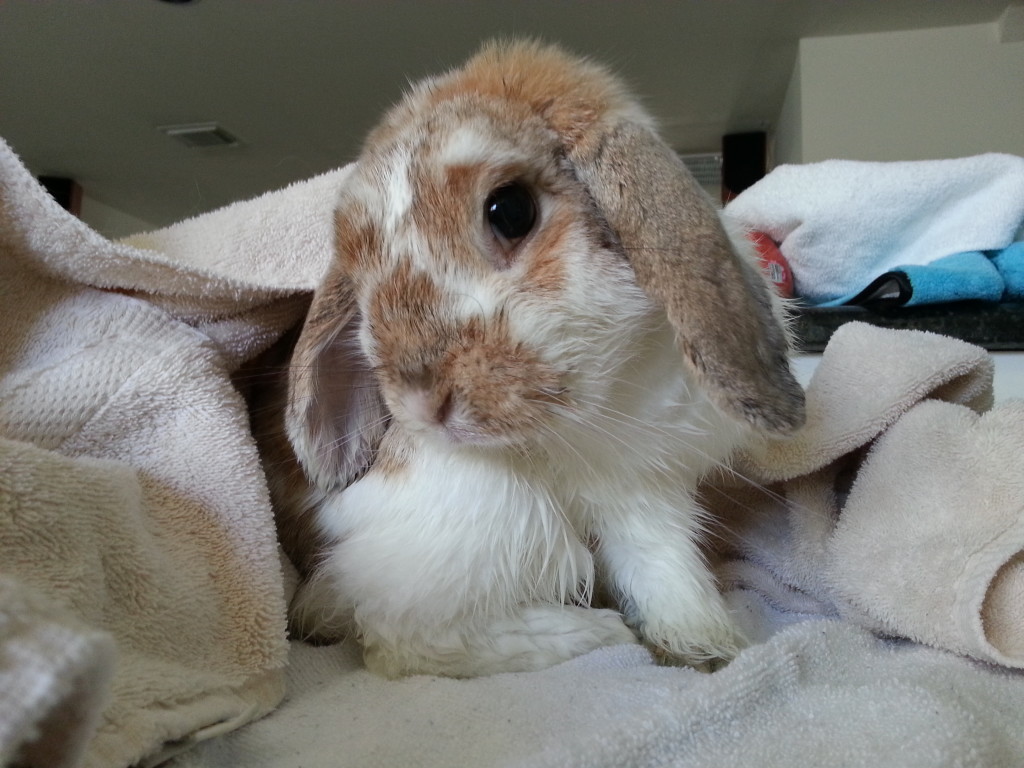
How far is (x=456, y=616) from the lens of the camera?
70 centimetres

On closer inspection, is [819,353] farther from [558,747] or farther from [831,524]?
[558,747]

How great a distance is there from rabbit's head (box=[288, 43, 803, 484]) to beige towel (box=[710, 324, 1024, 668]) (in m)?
0.18

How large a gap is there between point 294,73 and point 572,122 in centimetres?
238

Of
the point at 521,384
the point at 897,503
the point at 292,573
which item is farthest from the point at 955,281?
the point at 292,573

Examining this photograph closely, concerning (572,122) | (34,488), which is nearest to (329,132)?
(572,122)

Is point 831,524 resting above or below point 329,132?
below

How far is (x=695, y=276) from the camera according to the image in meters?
0.59

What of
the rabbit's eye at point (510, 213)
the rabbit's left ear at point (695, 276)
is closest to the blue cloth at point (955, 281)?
the rabbit's left ear at point (695, 276)

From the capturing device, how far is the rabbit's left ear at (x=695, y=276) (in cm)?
58

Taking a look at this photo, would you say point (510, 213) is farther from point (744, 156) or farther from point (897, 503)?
point (744, 156)

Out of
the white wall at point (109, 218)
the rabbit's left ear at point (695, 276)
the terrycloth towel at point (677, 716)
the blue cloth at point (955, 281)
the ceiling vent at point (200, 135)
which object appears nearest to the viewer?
the terrycloth towel at point (677, 716)

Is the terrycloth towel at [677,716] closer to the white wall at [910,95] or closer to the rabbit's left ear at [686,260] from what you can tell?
the rabbit's left ear at [686,260]

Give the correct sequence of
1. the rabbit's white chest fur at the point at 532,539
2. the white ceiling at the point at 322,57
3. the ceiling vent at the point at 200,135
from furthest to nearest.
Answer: the ceiling vent at the point at 200,135 < the white ceiling at the point at 322,57 < the rabbit's white chest fur at the point at 532,539

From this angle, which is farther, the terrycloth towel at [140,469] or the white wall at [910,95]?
the white wall at [910,95]
